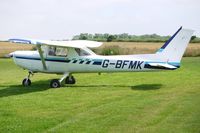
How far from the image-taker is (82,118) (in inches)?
368

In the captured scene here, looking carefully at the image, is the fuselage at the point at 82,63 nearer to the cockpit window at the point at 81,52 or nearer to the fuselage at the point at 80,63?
the fuselage at the point at 80,63

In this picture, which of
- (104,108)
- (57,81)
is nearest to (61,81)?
(57,81)

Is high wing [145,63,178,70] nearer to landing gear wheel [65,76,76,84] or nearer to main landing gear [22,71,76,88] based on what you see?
main landing gear [22,71,76,88]

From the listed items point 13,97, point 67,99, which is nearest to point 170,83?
point 67,99

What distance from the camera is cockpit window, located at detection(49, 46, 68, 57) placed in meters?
16.3

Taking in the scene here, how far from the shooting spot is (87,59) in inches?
630

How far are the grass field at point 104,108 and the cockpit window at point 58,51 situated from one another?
1.62 metres

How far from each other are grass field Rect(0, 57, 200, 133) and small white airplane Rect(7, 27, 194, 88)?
31.9 inches

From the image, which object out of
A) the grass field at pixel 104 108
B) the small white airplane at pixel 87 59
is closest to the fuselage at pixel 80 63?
the small white airplane at pixel 87 59

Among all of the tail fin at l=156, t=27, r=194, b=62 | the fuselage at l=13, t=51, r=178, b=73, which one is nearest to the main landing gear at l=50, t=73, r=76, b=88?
the fuselage at l=13, t=51, r=178, b=73

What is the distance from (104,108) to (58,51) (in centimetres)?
631

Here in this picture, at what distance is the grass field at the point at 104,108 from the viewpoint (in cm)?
844

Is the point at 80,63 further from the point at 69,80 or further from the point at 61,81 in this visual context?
the point at 69,80

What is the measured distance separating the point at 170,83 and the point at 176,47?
2.22 meters
